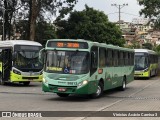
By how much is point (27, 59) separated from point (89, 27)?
33.0 meters

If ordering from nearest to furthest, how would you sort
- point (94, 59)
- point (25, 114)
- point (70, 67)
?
1. point (25, 114)
2. point (70, 67)
3. point (94, 59)

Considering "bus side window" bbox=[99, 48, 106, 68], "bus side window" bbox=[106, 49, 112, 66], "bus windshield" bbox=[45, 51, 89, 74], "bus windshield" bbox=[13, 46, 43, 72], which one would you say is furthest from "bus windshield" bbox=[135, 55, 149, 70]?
"bus windshield" bbox=[45, 51, 89, 74]

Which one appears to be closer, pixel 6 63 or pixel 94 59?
pixel 94 59

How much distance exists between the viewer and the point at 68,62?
58.5 ft

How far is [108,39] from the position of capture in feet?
203

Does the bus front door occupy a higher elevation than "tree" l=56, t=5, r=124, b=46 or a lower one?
lower

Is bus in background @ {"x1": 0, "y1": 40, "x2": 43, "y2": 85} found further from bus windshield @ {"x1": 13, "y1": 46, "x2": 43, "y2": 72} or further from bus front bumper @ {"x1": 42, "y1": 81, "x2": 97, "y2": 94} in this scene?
bus front bumper @ {"x1": 42, "y1": 81, "x2": 97, "y2": 94}

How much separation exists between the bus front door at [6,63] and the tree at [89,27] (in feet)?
96.8

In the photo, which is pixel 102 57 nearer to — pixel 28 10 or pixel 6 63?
pixel 6 63

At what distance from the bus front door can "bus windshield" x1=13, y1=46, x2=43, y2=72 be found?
657 mm

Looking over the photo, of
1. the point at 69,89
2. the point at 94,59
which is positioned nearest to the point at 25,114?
the point at 69,89

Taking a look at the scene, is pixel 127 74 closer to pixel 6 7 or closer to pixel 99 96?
pixel 99 96

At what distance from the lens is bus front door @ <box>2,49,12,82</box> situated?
26913 mm

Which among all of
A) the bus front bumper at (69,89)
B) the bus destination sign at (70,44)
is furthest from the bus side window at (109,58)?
the bus front bumper at (69,89)
